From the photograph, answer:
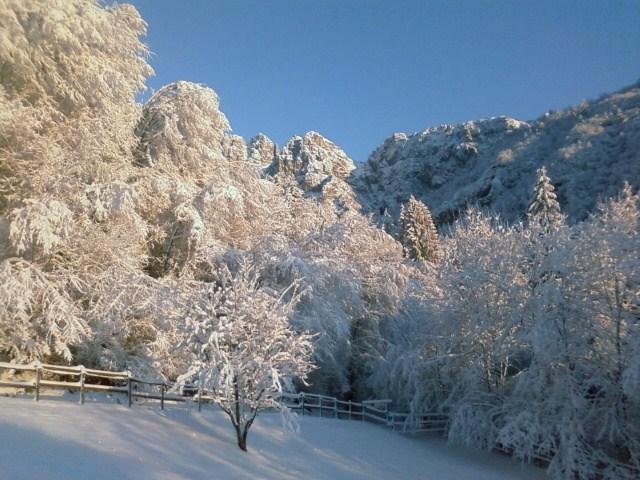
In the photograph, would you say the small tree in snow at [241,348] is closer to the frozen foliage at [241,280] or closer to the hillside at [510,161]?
the frozen foliage at [241,280]

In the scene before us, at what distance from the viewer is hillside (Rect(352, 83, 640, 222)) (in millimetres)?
63938

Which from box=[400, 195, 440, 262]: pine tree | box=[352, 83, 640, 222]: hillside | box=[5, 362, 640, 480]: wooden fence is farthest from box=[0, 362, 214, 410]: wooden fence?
Result: box=[400, 195, 440, 262]: pine tree

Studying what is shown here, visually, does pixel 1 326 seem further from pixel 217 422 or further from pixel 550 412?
pixel 550 412

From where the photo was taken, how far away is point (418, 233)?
47.5 meters

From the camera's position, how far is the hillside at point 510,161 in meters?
63.9

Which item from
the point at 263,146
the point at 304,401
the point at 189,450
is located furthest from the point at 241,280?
the point at 263,146

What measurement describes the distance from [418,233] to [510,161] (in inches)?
1598

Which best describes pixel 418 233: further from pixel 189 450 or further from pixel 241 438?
pixel 189 450

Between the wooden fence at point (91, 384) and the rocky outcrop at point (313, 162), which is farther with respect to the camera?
the rocky outcrop at point (313, 162)

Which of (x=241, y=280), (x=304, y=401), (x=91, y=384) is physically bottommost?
(x=304, y=401)

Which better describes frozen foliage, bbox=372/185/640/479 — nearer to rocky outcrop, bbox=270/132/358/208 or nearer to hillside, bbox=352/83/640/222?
hillside, bbox=352/83/640/222

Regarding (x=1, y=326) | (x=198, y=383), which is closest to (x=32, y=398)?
(x=1, y=326)

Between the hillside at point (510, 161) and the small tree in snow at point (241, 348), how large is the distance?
24793mm

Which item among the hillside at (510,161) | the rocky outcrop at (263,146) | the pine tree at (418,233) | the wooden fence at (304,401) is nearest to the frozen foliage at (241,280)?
the wooden fence at (304,401)
